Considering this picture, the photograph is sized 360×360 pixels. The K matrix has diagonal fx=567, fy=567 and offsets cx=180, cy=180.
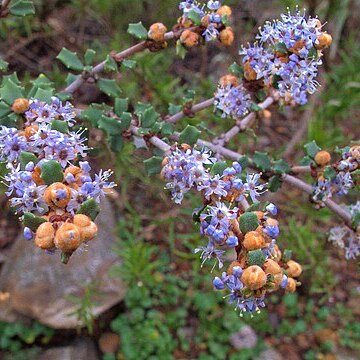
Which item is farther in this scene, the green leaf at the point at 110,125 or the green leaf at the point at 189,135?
the green leaf at the point at 110,125

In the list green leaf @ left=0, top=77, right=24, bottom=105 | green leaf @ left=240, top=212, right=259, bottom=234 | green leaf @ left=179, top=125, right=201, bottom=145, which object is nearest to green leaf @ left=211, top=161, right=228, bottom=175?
green leaf @ left=240, top=212, right=259, bottom=234

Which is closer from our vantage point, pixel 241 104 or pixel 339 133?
pixel 241 104

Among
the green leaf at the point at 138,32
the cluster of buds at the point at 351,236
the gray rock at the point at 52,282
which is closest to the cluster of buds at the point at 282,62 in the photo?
the green leaf at the point at 138,32

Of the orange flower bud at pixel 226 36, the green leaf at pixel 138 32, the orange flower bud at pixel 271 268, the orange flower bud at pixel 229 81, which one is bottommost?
the orange flower bud at pixel 271 268

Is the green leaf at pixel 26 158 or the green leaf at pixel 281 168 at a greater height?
the green leaf at pixel 26 158

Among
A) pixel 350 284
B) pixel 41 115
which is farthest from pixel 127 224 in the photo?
pixel 41 115

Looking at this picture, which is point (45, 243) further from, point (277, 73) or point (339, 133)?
point (339, 133)

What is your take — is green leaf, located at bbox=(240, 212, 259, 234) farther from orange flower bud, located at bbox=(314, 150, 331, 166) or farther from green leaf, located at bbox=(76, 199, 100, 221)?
orange flower bud, located at bbox=(314, 150, 331, 166)

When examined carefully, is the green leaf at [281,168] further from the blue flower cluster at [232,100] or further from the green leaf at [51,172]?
the green leaf at [51,172]
